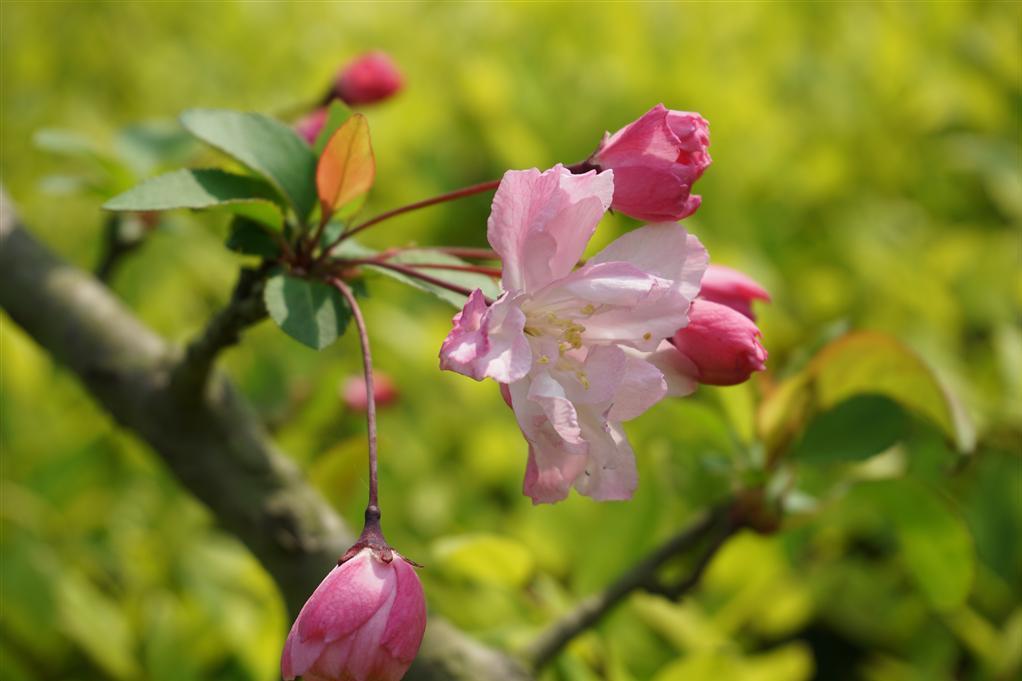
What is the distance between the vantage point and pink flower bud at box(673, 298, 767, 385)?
674 mm

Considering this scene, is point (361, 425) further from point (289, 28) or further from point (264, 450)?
point (289, 28)

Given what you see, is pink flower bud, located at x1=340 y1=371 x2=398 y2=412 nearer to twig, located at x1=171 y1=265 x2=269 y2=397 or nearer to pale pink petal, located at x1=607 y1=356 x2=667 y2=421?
twig, located at x1=171 y1=265 x2=269 y2=397

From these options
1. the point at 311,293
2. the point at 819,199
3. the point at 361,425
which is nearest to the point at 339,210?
the point at 311,293

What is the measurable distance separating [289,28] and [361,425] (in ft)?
3.85

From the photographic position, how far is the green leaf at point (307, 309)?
2.23 feet

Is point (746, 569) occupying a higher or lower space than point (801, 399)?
lower

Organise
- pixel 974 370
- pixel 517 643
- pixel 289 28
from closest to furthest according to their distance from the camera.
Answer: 1. pixel 517 643
2. pixel 974 370
3. pixel 289 28

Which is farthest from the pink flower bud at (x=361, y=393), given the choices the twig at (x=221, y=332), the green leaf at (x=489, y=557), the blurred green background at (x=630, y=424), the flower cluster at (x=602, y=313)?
the flower cluster at (x=602, y=313)

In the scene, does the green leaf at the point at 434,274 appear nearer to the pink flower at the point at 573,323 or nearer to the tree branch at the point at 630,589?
the pink flower at the point at 573,323

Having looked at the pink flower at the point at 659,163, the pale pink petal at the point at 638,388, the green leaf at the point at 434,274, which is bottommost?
the pale pink petal at the point at 638,388

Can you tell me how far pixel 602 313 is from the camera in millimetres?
666

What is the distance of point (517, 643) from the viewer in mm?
1037

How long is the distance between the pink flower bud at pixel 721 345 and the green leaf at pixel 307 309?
222 mm

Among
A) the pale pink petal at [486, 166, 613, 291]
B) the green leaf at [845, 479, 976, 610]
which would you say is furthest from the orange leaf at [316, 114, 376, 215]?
the green leaf at [845, 479, 976, 610]
